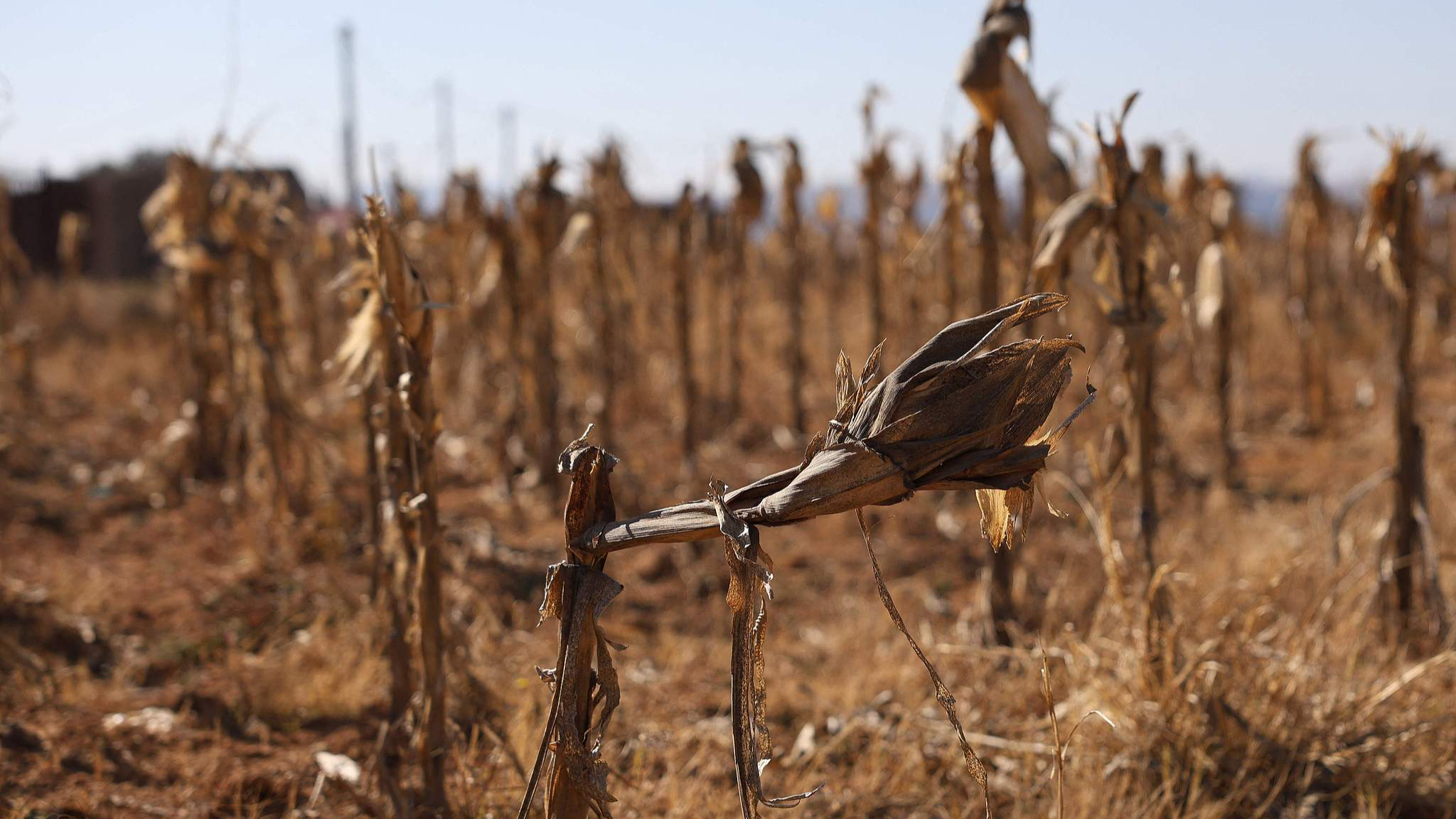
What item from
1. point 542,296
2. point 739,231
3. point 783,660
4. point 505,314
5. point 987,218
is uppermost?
point 739,231

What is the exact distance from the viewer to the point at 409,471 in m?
→ 2.49

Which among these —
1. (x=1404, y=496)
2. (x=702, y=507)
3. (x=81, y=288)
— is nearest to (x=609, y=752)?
(x=702, y=507)

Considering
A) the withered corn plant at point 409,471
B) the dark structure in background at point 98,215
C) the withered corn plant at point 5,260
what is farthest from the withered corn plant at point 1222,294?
the dark structure in background at point 98,215

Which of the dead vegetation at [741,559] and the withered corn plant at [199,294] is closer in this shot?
the dead vegetation at [741,559]

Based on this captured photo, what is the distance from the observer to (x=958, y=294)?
23.5ft

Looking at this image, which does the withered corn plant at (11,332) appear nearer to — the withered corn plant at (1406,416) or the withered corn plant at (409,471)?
the withered corn plant at (409,471)

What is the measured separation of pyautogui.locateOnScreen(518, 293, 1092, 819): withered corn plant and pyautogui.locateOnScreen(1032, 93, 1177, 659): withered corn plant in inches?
57.5

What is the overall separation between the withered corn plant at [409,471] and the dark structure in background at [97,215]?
14.8 meters

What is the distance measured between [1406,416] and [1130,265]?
1.35 meters

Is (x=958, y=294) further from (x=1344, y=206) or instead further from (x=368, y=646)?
(x=1344, y=206)

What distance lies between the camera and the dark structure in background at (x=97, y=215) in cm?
1611

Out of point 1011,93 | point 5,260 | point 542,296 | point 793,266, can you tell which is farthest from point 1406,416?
point 5,260

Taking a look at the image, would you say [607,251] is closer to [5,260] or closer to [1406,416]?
[5,260]

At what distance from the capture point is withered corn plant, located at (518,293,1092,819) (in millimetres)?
1424
